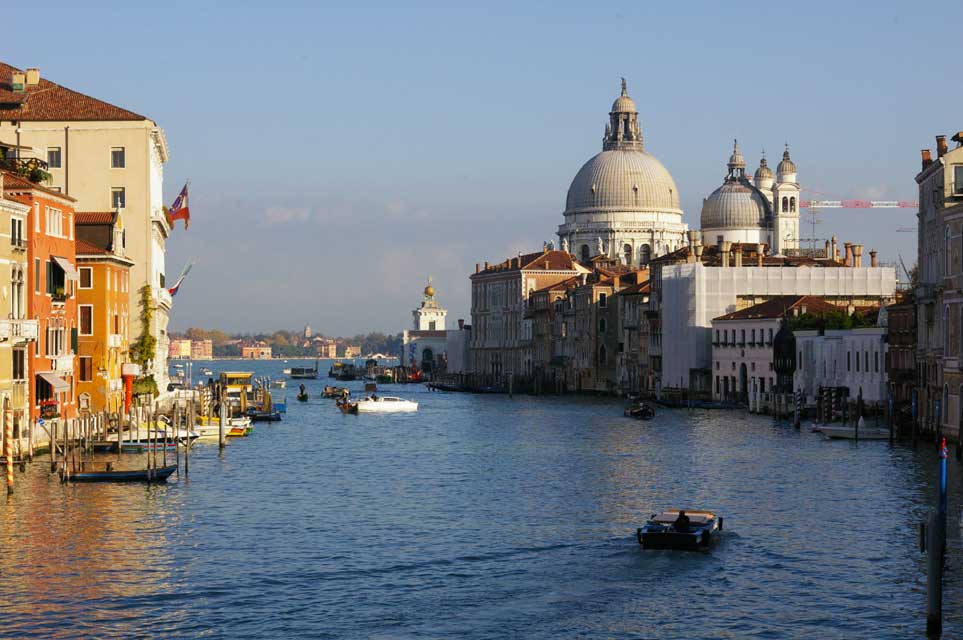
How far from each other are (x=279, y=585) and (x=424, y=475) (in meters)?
16.6

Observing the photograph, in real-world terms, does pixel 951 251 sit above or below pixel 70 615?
above

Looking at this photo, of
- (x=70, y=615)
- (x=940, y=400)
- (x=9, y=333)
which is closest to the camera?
(x=70, y=615)

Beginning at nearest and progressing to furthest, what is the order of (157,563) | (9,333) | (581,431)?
(157,563), (9,333), (581,431)

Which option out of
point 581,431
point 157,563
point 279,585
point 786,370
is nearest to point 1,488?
point 157,563

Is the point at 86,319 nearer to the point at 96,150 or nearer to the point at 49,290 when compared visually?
the point at 49,290

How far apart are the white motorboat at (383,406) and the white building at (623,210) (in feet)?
198

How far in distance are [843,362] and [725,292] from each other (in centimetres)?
2208

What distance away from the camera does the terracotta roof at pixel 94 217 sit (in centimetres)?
4964

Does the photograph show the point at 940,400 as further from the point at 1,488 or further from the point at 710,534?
the point at 1,488

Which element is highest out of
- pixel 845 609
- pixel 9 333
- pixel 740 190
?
pixel 740 190

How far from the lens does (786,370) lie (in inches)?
2685

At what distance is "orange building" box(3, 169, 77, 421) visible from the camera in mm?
37156

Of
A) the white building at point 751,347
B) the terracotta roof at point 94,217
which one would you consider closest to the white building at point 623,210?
the white building at point 751,347

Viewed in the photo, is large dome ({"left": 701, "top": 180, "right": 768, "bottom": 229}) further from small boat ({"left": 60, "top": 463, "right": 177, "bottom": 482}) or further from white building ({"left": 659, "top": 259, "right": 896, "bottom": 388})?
small boat ({"left": 60, "top": 463, "right": 177, "bottom": 482})
